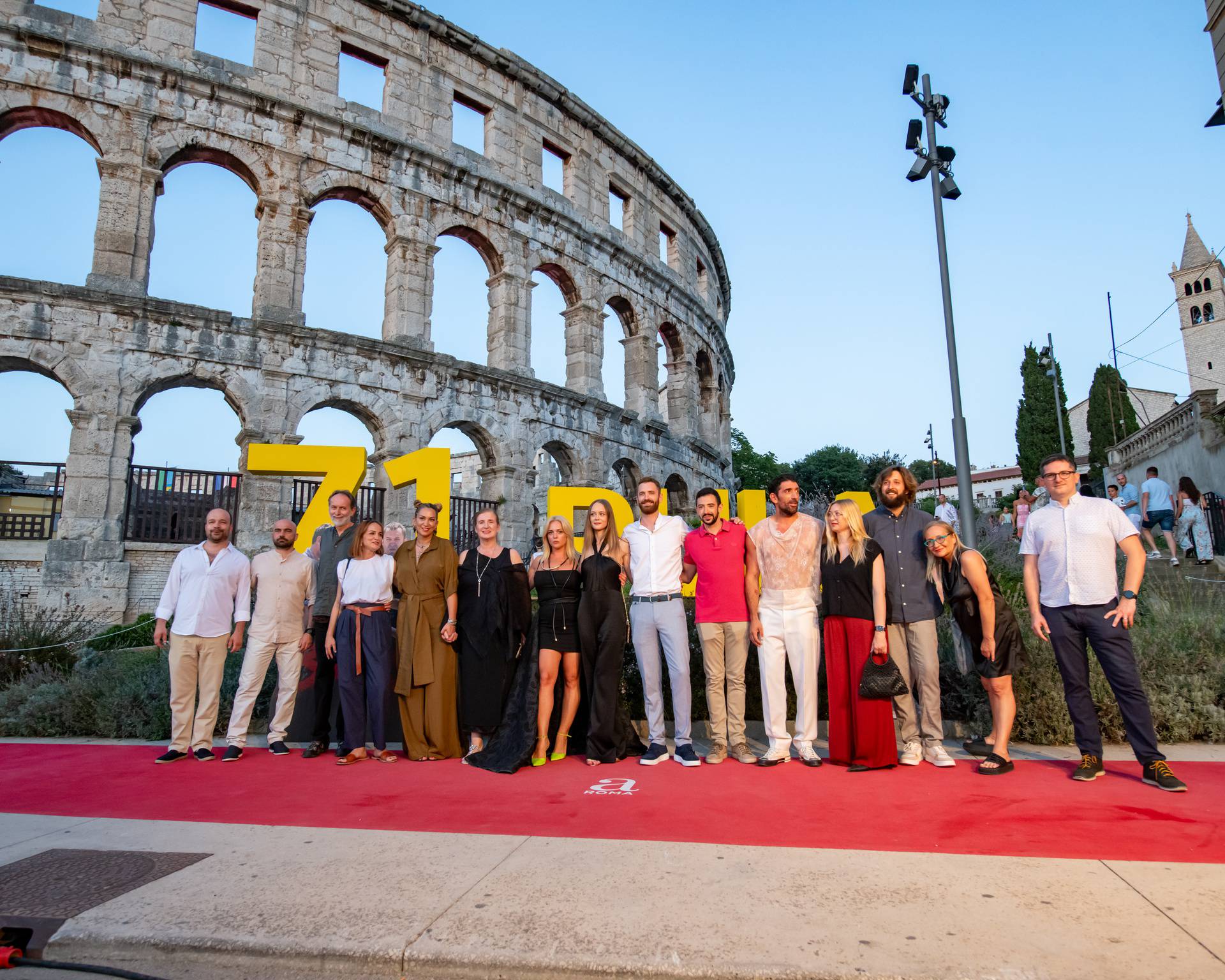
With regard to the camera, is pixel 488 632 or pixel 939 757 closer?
pixel 939 757

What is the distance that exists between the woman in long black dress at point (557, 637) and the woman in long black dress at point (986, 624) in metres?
2.64

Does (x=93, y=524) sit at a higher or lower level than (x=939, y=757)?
higher

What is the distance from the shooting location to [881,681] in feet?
16.7

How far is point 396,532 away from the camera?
304 inches

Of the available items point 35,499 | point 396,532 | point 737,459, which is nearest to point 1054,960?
point 396,532

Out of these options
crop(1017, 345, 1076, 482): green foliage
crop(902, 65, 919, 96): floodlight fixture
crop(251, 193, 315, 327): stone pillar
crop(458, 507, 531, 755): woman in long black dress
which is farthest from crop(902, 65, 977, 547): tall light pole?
crop(1017, 345, 1076, 482): green foliage

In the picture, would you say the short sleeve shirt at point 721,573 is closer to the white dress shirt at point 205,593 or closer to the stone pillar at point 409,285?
the white dress shirt at point 205,593

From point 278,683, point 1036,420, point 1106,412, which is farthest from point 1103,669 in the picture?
point 1106,412

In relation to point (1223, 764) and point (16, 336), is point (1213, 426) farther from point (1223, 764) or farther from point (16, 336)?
point (16, 336)

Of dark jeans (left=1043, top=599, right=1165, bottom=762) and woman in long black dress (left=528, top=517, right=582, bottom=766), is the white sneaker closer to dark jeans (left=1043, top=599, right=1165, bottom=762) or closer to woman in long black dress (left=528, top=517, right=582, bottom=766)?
dark jeans (left=1043, top=599, right=1165, bottom=762)

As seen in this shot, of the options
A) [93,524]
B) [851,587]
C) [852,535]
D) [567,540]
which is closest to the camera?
[851,587]

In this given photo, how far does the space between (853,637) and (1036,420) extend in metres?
43.2

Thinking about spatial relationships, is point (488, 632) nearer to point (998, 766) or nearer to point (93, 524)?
point (998, 766)

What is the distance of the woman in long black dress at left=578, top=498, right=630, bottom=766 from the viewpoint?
567 centimetres
